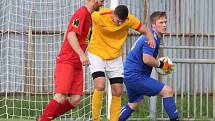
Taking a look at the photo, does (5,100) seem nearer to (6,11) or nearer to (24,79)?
(24,79)

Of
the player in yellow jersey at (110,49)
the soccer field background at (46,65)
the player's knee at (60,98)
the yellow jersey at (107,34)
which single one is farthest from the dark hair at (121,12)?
the soccer field background at (46,65)

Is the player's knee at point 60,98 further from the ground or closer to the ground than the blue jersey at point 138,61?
closer to the ground

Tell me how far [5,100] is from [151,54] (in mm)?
4084

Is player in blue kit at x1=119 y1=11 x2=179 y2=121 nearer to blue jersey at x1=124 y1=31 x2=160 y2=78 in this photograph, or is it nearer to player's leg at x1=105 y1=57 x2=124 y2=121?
blue jersey at x1=124 y1=31 x2=160 y2=78

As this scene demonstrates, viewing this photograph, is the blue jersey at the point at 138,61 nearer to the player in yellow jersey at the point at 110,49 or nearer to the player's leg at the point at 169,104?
the player in yellow jersey at the point at 110,49

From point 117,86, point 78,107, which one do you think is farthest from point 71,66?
point 78,107

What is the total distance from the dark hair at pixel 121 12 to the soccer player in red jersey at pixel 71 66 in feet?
1.31

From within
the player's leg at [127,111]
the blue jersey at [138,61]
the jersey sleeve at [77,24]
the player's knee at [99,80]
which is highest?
the jersey sleeve at [77,24]

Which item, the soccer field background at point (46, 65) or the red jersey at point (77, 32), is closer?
the red jersey at point (77, 32)

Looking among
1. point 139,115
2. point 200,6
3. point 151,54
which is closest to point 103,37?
point 151,54

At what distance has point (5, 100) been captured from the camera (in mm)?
11281

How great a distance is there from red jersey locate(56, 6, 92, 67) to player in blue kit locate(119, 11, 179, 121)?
3.16ft

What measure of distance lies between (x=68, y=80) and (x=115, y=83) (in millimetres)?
1077

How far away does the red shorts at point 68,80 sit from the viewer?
7340 millimetres
